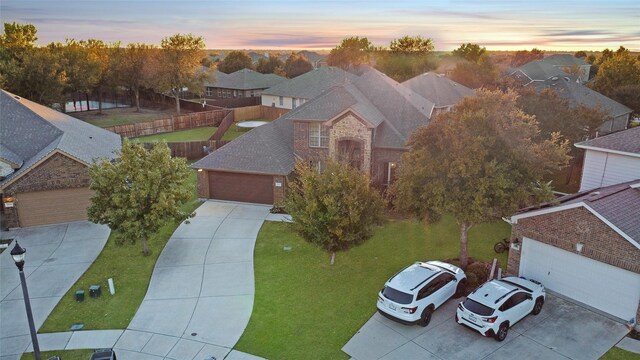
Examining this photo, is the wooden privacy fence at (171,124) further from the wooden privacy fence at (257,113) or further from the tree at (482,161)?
the tree at (482,161)

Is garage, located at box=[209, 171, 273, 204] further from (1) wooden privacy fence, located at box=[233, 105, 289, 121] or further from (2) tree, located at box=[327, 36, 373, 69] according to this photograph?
(2) tree, located at box=[327, 36, 373, 69]

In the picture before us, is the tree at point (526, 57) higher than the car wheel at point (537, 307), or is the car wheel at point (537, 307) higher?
the tree at point (526, 57)

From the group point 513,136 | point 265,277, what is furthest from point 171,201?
point 513,136

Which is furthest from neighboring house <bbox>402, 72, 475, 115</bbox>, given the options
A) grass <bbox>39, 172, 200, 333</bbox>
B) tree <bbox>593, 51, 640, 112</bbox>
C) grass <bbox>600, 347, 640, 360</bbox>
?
grass <bbox>600, 347, 640, 360</bbox>

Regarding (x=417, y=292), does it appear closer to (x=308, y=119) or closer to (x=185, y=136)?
A: (x=308, y=119)

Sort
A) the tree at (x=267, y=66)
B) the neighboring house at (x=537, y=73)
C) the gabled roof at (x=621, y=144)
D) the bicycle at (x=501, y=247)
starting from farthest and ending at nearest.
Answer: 1. the tree at (x=267, y=66)
2. the neighboring house at (x=537, y=73)
3. the gabled roof at (x=621, y=144)
4. the bicycle at (x=501, y=247)

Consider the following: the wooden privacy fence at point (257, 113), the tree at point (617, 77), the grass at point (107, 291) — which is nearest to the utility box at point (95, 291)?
the grass at point (107, 291)
